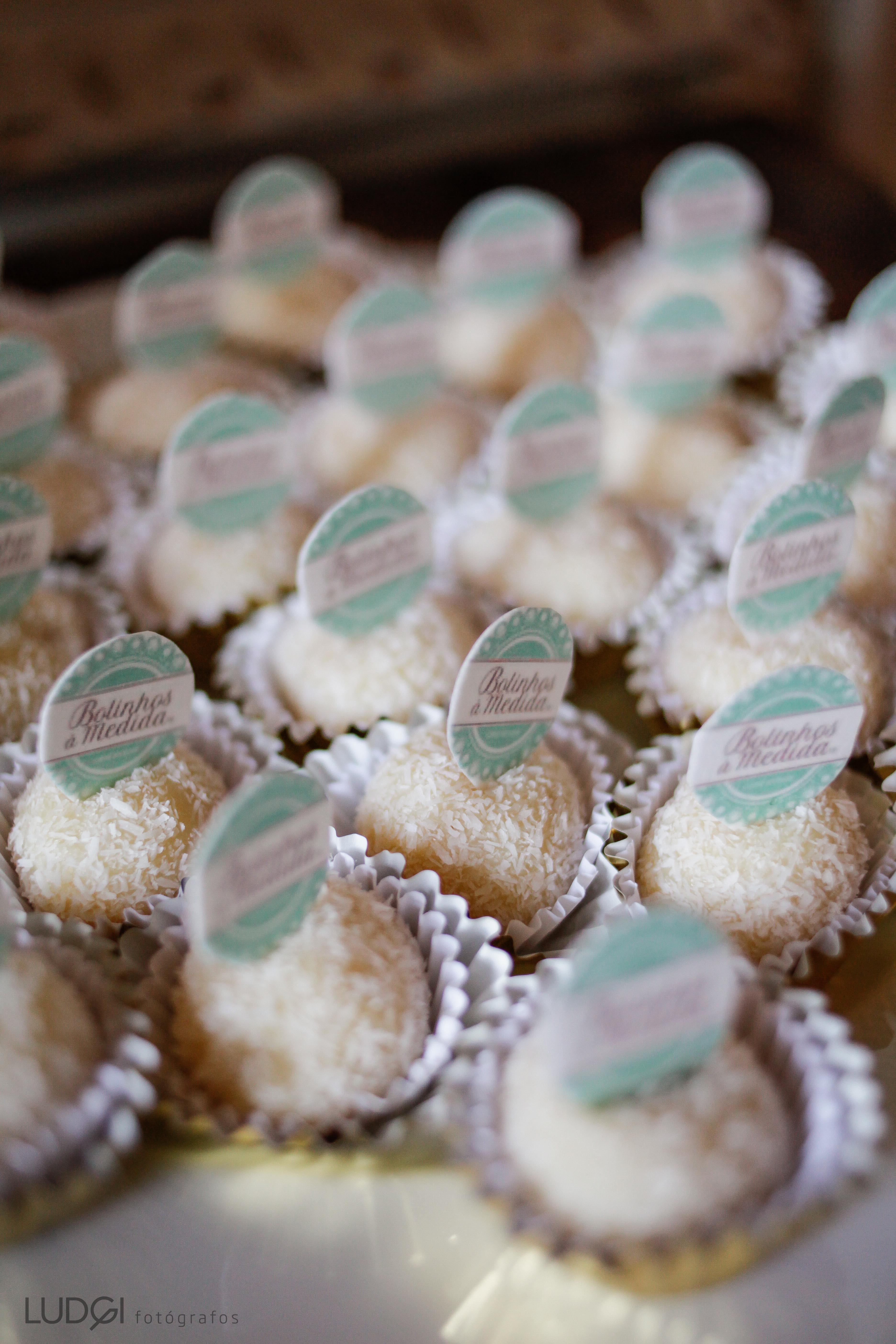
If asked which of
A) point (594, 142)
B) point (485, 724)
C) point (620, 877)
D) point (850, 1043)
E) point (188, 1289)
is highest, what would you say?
point (594, 142)

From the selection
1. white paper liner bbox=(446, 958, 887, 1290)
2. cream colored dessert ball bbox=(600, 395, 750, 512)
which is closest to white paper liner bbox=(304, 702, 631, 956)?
white paper liner bbox=(446, 958, 887, 1290)

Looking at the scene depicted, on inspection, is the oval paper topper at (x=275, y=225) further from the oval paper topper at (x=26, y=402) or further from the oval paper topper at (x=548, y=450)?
the oval paper topper at (x=548, y=450)

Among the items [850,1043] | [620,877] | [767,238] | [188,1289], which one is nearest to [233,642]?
[620,877]

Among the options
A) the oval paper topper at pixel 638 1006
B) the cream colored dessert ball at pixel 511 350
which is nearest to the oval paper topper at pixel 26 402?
the cream colored dessert ball at pixel 511 350

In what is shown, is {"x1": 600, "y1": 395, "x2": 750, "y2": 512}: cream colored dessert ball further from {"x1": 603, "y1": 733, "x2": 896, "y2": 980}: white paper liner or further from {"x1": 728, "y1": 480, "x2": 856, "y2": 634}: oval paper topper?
{"x1": 603, "y1": 733, "x2": 896, "y2": 980}: white paper liner

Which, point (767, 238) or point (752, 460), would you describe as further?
point (767, 238)

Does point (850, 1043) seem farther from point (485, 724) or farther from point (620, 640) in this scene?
point (620, 640)
